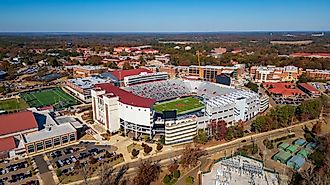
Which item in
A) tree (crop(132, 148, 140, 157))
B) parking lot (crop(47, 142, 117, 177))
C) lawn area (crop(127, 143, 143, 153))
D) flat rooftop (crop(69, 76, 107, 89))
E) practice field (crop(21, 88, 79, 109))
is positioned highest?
flat rooftop (crop(69, 76, 107, 89))

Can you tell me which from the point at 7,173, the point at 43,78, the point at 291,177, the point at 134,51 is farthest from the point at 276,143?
the point at 134,51

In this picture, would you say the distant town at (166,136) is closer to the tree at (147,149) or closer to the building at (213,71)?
the tree at (147,149)

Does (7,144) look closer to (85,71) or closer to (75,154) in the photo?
(75,154)

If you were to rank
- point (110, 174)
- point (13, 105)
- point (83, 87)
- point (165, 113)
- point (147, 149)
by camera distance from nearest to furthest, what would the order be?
1. point (110, 174)
2. point (147, 149)
3. point (165, 113)
4. point (13, 105)
5. point (83, 87)

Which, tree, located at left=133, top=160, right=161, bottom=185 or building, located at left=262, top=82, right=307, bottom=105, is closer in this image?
tree, located at left=133, top=160, right=161, bottom=185

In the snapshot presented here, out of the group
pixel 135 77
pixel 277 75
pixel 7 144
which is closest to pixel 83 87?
pixel 135 77

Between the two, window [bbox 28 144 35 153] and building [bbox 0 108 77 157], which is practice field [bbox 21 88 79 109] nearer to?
building [bbox 0 108 77 157]

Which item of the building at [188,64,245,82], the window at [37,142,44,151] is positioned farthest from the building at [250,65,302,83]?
the window at [37,142,44,151]
